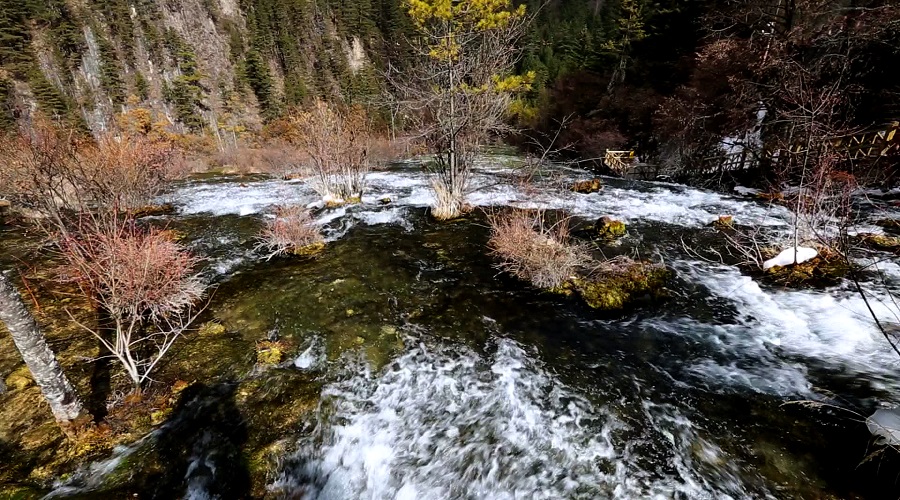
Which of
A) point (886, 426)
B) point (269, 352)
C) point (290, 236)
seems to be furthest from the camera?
point (290, 236)

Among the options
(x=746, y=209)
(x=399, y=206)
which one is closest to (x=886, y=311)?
(x=746, y=209)

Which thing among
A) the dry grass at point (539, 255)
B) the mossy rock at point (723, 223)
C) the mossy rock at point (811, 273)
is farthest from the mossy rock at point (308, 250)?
the mossy rock at point (723, 223)

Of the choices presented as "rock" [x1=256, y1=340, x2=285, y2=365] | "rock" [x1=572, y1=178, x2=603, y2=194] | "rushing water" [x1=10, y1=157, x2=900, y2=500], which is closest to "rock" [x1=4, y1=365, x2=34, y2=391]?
"rushing water" [x1=10, y1=157, x2=900, y2=500]

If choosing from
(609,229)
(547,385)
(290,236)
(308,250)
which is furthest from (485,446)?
(609,229)

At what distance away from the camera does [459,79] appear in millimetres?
10836

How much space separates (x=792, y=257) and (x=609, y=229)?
355 cm

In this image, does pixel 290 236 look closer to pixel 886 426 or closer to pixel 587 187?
pixel 886 426

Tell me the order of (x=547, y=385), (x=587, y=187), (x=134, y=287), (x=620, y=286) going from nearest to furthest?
(x=547, y=385) → (x=134, y=287) → (x=620, y=286) → (x=587, y=187)

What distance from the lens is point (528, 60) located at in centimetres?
5169

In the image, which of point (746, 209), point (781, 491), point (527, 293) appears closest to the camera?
point (781, 491)

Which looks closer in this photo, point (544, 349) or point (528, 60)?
point (544, 349)

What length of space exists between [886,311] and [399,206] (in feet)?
36.9

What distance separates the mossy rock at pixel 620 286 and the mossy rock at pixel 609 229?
2362 millimetres

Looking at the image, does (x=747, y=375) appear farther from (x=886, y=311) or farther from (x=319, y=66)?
(x=319, y=66)
